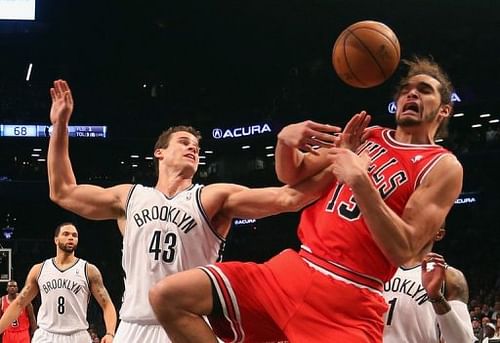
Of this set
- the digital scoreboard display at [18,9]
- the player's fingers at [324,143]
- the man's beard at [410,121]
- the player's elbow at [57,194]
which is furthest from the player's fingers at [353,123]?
the digital scoreboard display at [18,9]

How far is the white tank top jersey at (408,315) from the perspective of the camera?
4.92m

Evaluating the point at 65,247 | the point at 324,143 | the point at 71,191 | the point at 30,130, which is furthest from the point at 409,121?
the point at 30,130

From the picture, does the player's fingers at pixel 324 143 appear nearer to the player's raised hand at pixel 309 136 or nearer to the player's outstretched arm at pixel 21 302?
the player's raised hand at pixel 309 136

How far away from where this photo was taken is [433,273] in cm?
421

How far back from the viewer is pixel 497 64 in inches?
954

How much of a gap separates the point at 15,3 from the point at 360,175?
21305 millimetres

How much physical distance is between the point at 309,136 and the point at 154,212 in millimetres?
1424

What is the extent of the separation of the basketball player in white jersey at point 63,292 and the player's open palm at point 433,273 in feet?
15.8

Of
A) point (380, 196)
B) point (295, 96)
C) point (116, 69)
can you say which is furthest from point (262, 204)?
point (116, 69)

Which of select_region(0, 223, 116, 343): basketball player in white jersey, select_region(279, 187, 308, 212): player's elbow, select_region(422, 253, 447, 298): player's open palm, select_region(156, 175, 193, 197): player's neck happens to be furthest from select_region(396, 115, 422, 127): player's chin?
select_region(0, 223, 116, 343): basketball player in white jersey

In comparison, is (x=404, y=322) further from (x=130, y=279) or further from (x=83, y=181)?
(x=83, y=181)

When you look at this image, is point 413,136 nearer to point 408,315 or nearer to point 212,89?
point 408,315

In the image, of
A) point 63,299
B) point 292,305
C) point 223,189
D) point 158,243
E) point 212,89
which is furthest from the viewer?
point 212,89

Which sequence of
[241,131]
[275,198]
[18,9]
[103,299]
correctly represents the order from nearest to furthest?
1. [275,198]
2. [103,299]
3. [18,9]
4. [241,131]
